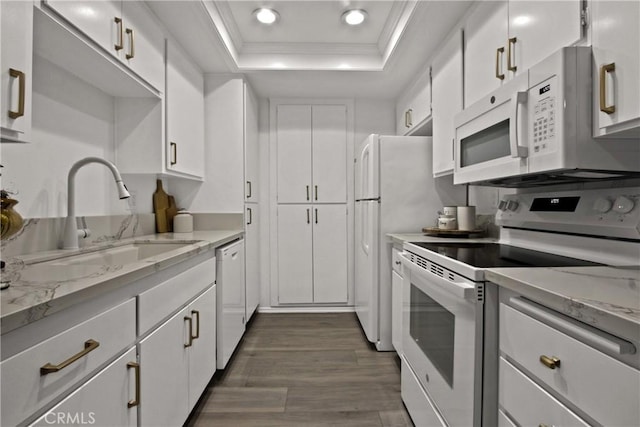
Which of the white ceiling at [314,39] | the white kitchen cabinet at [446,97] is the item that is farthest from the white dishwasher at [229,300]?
the white kitchen cabinet at [446,97]

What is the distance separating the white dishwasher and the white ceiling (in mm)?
1421

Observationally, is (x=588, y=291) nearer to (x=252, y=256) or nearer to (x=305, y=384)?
(x=305, y=384)

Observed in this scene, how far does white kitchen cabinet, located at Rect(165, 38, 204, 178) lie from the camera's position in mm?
2105

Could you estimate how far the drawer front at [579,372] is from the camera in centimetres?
58

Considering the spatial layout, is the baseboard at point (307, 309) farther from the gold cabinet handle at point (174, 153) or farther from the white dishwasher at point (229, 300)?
the gold cabinet handle at point (174, 153)

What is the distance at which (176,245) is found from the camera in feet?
6.08

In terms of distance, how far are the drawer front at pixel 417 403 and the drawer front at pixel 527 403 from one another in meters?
0.40

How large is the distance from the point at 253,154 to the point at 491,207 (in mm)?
2098

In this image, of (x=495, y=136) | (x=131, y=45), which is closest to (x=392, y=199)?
(x=495, y=136)

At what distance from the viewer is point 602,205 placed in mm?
1134

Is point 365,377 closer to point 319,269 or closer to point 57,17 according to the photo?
point 319,269

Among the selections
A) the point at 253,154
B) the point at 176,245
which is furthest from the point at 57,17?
the point at 253,154

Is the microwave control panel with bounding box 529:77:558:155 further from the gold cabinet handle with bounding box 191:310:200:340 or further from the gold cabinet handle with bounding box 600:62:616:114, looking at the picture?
the gold cabinet handle with bounding box 191:310:200:340
